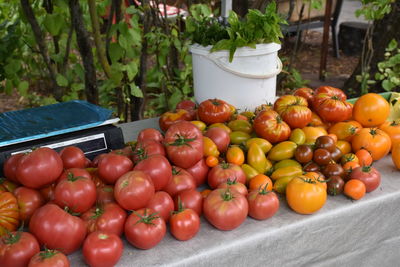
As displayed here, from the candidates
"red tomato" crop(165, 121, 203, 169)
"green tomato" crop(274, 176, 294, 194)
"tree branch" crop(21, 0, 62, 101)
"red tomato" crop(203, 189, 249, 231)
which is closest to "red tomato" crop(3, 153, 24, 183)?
"red tomato" crop(165, 121, 203, 169)

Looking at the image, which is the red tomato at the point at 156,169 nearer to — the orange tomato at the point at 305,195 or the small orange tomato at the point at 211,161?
the small orange tomato at the point at 211,161

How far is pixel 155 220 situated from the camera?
1089mm

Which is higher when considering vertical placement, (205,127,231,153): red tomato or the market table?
(205,127,231,153): red tomato

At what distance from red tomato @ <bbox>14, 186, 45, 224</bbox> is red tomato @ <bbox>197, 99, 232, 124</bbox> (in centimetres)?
74

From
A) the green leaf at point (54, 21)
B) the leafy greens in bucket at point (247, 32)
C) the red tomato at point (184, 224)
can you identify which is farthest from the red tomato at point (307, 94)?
the green leaf at point (54, 21)

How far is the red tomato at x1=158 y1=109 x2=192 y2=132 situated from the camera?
1718 millimetres

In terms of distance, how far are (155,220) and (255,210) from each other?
314 mm

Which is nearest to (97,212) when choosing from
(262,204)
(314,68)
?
(262,204)

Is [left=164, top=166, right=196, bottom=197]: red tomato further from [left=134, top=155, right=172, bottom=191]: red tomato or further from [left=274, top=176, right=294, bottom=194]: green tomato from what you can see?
[left=274, top=176, right=294, bottom=194]: green tomato

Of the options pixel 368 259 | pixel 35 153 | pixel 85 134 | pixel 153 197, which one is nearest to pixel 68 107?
pixel 85 134

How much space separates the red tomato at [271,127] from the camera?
1.50 meters

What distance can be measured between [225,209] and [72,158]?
0.51 m

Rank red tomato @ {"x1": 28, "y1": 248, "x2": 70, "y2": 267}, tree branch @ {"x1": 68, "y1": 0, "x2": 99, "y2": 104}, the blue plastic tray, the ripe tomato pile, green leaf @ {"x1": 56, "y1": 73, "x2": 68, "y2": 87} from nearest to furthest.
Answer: red tomato @ {"x1": 28, "y1": 248, "x2": 70, "y2": 267}
the ripe tomato pile
the blue plastic tray
tree branch @ {"x1": 68, "y1": 0, "x2": 99, "y2": 104}
green leaf @ {"x1": 56, "y1": 73, "x2": 68, "y2": 87}

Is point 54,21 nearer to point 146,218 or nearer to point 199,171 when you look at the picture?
point 199,171
